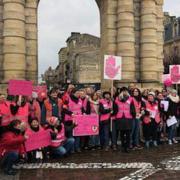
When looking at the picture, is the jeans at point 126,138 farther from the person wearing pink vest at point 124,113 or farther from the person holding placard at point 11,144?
the person holding placard at point 11,144

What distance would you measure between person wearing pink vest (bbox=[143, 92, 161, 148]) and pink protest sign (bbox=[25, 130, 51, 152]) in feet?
11.2

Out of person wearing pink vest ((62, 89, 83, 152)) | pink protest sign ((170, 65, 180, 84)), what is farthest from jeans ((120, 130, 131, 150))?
pink protest sign ((170, 65, 180, 84))

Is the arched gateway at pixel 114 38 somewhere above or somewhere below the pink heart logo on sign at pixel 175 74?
above

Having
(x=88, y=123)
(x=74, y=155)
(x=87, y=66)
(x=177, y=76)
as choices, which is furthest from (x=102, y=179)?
(x=87, y=66)

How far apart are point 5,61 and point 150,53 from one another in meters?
6.77

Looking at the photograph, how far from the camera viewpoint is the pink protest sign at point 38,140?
10.1 m

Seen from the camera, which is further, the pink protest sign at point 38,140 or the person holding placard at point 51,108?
the person holding placard at point 51,108

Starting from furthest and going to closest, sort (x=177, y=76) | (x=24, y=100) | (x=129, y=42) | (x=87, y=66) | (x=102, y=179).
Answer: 1. (x=87, y=66)
2. (x=129, y=42)
3. (x=177, y=76)
4. (x=24, y=100)
5. (x=102, y=179)

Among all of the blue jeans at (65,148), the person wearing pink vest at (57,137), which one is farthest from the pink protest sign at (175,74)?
the person wearing pink vest at (57,137)

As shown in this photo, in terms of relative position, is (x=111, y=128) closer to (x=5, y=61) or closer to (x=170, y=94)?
(x=170, y=94)

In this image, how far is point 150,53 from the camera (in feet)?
65.3

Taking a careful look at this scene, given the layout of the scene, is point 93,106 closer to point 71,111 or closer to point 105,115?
point 105,115

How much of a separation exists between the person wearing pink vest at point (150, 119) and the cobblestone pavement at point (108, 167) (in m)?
1.04

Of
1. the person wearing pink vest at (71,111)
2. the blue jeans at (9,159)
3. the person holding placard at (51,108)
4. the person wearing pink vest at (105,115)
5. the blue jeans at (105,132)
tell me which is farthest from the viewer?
the blue jeans at (105,132)
